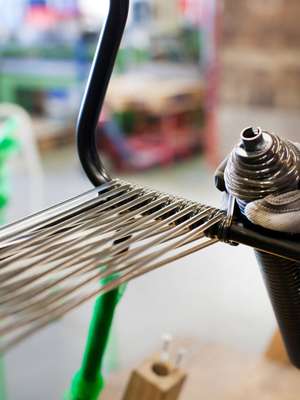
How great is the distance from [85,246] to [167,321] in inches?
65.2

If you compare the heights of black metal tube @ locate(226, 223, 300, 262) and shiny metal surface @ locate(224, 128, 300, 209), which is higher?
shiny metal surface @ locate(224, 128, 300, 209)

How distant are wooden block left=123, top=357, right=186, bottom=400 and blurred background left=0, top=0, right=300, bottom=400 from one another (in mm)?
561

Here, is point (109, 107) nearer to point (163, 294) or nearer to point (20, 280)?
point (163, 294)

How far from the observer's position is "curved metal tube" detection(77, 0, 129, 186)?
2.34 ft

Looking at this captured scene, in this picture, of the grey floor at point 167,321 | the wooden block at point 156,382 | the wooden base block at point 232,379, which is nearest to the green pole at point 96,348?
the wooden block at point 156,382

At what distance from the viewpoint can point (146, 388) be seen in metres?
0.90

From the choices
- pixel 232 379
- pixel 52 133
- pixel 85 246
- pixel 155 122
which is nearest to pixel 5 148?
pixel 232 379

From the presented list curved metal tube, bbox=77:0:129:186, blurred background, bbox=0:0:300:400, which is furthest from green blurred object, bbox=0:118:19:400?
curved metal tube, bbox=77:0:129:186

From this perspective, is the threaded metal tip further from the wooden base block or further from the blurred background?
the blurred background

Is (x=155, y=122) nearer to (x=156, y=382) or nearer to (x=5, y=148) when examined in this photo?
(x=5, y=148)

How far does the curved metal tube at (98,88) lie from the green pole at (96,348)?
0.16 metres

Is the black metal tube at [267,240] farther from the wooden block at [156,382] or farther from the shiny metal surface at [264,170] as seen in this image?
the wooden block at [156,382]

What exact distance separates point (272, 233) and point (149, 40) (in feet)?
13.2

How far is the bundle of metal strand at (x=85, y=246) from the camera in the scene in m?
0.49
